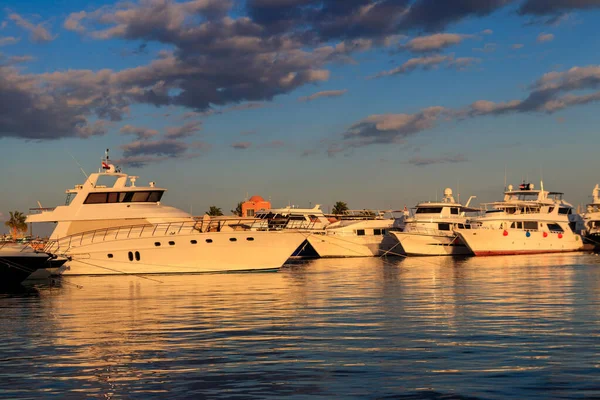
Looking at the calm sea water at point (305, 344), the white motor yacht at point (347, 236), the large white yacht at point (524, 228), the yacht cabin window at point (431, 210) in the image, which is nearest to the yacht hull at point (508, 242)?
the large white yacht at point (524, 228)

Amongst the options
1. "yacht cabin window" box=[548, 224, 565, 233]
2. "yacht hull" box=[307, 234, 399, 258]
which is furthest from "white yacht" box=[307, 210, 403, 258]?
"yacht cabin window" box=[548, 224, 565, 233]

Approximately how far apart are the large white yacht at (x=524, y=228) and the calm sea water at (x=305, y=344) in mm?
47773

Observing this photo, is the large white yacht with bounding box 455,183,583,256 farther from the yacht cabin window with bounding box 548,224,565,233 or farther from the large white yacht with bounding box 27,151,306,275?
the large white yacht with bounding box 27,151,306,275

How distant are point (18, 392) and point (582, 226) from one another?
9244cm

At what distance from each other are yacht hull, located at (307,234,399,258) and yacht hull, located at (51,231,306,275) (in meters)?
38.2

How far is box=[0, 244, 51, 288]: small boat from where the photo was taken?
125 feet

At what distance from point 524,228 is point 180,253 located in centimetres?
4759

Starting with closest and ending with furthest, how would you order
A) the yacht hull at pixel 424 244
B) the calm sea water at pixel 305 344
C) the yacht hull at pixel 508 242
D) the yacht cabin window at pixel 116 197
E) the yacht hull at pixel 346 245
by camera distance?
the calm sea water at pixel 305 344 → the yacht cabin window at pixel 116 197 → the yacht hull at pixel 508 242 → the yacht hull at pixel 424 244 → the yacht hull at pixel 346 245

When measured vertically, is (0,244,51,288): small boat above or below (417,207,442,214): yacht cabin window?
below

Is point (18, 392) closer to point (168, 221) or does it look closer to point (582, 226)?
point (168, 221)

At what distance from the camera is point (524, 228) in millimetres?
83062

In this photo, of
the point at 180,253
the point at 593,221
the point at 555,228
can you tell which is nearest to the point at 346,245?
the point at 555,228

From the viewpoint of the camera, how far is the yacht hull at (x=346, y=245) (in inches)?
3371

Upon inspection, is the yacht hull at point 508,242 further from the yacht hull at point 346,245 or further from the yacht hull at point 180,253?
the yacht hull at point 180,253
